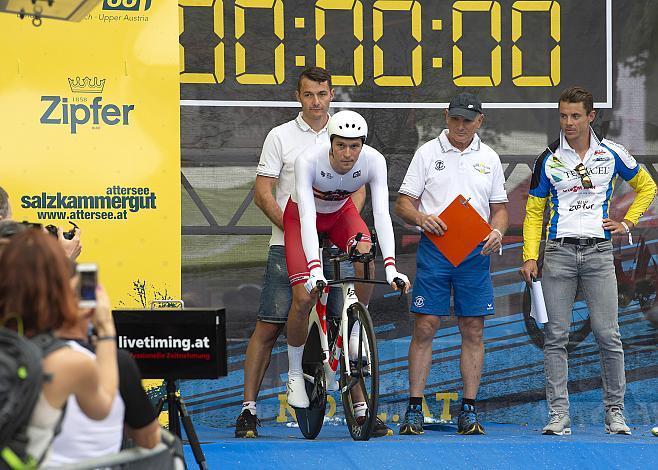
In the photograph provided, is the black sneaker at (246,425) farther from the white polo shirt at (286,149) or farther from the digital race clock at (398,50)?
the digital race clock at (398,50)

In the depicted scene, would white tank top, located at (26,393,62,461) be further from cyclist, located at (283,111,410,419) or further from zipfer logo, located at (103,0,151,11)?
zipfer logo, located at (103,0,151,11)

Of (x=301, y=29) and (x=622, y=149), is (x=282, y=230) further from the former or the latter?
(x=622, y=149)

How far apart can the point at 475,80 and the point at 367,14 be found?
2.70 feet

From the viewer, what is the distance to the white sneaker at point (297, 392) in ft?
21.8

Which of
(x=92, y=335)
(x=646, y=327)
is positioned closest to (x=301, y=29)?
(x=646, y=327)

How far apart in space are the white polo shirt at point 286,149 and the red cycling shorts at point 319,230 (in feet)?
1.20

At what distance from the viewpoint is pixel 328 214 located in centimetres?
666

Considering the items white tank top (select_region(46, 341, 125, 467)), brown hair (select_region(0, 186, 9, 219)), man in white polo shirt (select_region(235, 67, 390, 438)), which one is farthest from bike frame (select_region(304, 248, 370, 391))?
white tank top (select_region(46, 341, 125, 467))

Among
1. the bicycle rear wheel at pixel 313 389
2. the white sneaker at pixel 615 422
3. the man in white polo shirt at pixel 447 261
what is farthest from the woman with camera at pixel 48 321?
the white sneaker at pixel 615 422

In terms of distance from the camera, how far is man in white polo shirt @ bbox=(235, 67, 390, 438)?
6.91 m

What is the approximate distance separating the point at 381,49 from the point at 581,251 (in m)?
1.86

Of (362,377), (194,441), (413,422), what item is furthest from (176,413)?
(413,422)

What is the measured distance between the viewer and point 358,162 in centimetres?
638

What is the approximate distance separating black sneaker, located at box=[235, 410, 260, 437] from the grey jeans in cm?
172
